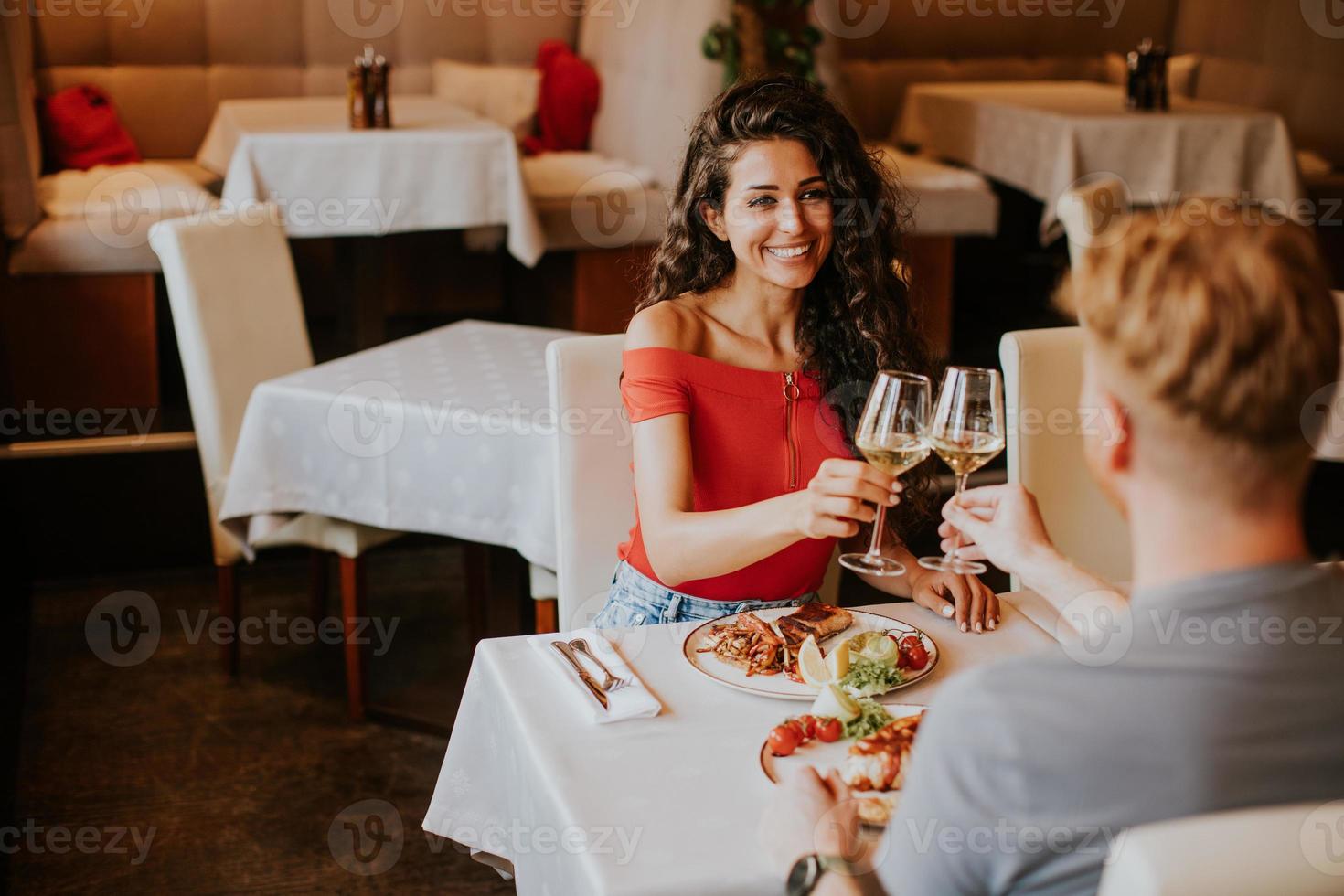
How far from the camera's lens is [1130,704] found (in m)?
0.79

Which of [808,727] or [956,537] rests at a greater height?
[956,537]

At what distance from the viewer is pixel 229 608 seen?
287 centimetres

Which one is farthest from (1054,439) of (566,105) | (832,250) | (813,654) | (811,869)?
(566,105)

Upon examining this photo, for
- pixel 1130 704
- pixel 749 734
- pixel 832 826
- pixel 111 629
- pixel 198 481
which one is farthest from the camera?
pixel 198 481

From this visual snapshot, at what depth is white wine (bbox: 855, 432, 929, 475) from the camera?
1.28 meters

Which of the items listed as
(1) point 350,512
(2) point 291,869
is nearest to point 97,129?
(1) point 350,512

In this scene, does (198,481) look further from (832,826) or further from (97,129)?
(832,826)

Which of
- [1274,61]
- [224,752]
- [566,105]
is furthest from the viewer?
[1274,61]

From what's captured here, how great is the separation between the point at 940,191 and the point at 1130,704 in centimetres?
390

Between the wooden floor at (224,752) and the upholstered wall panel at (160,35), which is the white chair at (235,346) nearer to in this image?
the wooden floor at (224,752)

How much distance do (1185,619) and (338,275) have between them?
3.76 metres

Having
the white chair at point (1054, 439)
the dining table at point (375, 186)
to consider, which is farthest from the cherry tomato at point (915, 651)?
the dining table at point (375, 186)

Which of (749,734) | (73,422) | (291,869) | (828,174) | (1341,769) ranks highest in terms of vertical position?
(828,174)

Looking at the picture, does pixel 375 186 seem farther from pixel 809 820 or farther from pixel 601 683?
pixel 809 820
